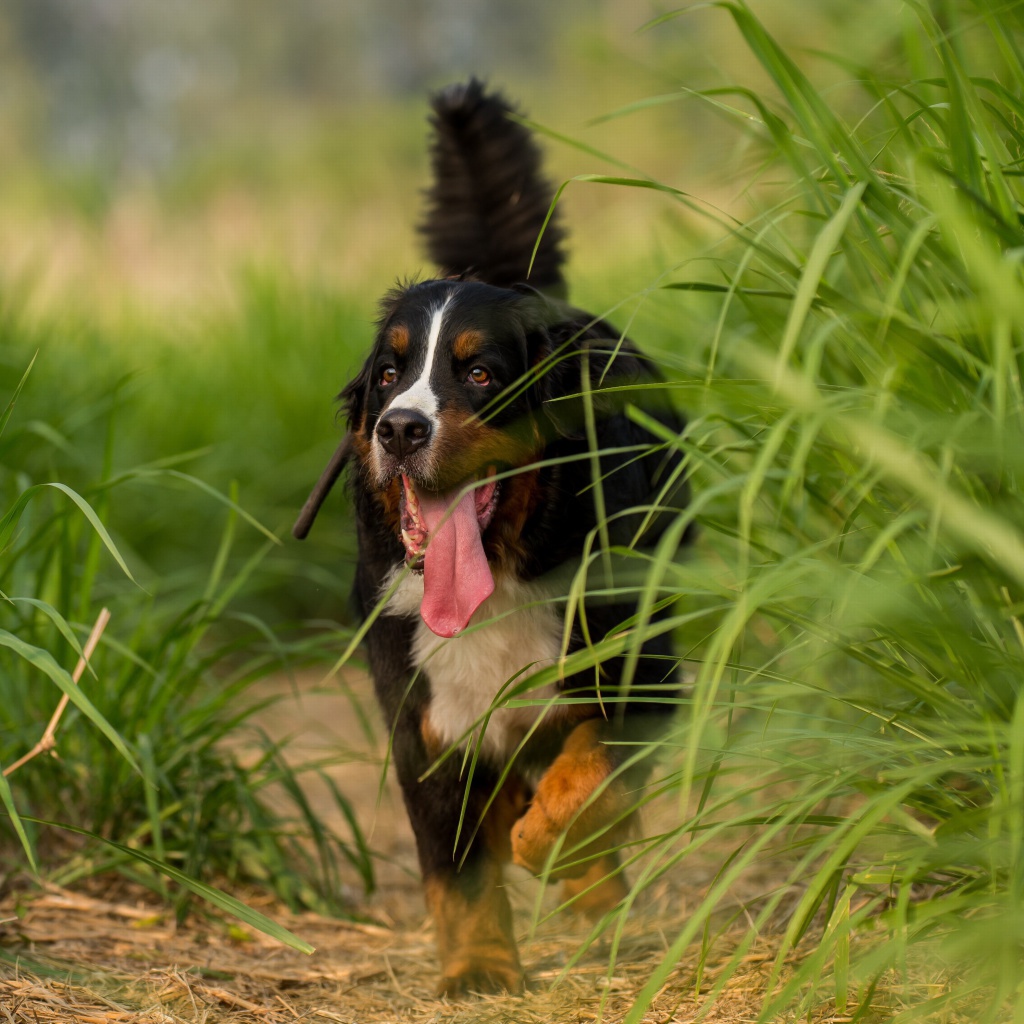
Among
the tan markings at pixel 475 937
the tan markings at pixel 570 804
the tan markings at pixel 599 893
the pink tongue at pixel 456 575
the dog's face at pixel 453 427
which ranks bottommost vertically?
the tan markings at pixel 599 893

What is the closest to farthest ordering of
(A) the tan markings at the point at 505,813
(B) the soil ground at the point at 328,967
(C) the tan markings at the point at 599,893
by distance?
1. (B) the soil ground at the point at 328,967
2. (A) the tan markings at the point at 505,813
3. (C) the tan markings at the point at 599,893

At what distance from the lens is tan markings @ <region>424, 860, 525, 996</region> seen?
104 inches

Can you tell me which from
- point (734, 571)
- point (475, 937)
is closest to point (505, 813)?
point (475, 937)

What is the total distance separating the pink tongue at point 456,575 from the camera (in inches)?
101

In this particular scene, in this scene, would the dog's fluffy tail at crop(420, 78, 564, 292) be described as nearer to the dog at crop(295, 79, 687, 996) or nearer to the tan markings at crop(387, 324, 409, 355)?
the dog at crop(295, 79, 687, 996)

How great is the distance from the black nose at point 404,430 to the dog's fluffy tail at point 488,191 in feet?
3.54

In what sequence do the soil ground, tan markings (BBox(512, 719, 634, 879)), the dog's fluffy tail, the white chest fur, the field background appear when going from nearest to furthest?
the field background
the soil ground
tan markings (BBox(512, 719, 634, 879))
the white chest fur
the dog's fluffy tail

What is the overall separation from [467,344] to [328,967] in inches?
55.1

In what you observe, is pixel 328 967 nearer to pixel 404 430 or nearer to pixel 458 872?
pixel 458 872

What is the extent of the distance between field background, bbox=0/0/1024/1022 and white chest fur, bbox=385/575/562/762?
0.38 m

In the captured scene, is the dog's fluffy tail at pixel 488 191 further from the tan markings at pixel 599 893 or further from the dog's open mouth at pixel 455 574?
the tan markings at pixel 599 893

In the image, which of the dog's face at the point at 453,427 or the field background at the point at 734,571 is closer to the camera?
the field background at the point at 734,571

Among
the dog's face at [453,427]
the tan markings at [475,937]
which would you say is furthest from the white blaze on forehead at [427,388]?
the tan markings at [475,937]

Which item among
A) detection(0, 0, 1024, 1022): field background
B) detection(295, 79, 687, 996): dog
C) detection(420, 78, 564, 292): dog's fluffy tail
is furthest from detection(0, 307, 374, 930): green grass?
detection(420, 78, 564, 292): dog's fluffy tail
